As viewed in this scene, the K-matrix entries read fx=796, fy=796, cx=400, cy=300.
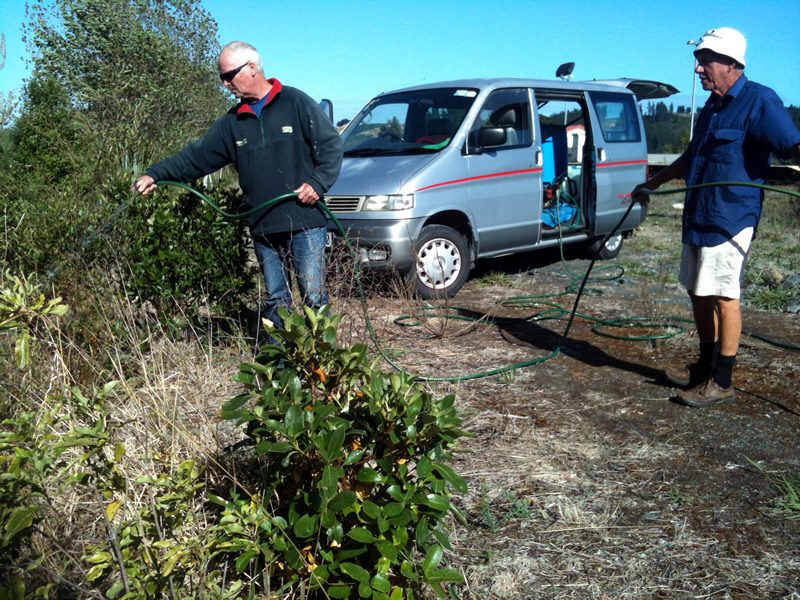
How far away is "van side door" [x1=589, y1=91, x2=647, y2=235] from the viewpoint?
9086 millimetres

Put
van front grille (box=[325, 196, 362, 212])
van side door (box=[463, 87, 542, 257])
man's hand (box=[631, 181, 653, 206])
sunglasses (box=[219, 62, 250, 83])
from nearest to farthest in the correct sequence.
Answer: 1. sunglasses (box=[219, 62, 250, 83])
2. man's hand (box=[631, 181, 653, 206])
3. van front grille (box=[325, 196, 362, 212])
4. van side door (box=[463, 87, 542, 257])

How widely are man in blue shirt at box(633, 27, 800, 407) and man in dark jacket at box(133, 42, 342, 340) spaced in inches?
81.9

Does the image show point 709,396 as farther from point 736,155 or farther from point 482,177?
point 482,177

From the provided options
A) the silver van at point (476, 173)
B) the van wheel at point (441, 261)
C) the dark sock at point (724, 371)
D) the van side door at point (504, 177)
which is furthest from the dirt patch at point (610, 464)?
the van side door at point (504, 177)

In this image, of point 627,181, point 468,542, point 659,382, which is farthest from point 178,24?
point 468,542

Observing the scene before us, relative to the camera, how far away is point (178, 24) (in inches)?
688

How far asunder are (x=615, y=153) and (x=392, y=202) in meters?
3.51

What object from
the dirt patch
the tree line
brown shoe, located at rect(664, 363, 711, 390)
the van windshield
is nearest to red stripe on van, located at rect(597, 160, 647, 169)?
the van windshield

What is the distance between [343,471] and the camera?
7.69ft

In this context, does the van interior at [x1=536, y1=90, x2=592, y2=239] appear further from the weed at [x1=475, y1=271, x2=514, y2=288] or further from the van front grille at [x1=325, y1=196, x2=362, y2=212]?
the van front grille at [x1=325, y1=196, x2=362, y2=212]

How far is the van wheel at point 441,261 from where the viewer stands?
23.7 ft

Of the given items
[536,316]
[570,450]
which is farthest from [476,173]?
[570,450]

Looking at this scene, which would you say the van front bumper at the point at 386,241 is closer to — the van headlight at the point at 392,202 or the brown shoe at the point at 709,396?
the van headlight at the point at 392,202

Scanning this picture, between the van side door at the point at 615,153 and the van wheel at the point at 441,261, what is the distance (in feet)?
7.68
